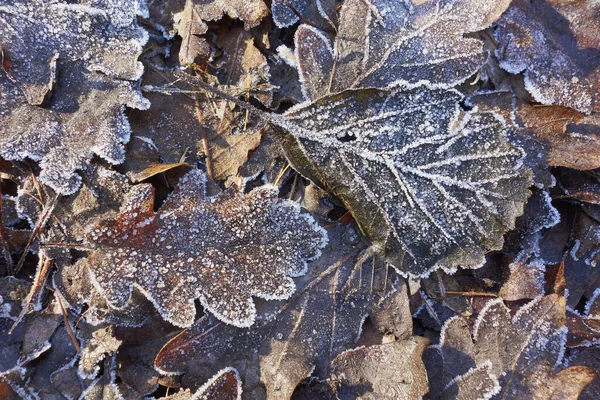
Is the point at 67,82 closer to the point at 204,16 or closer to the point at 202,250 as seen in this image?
the point at 204,16

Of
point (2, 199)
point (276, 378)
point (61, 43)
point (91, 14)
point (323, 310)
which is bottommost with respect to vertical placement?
point (276, 378)

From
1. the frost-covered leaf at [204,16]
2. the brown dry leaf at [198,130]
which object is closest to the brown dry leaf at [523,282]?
the brown dry leaf at [198,130]

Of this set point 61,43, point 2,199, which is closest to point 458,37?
point 61,43

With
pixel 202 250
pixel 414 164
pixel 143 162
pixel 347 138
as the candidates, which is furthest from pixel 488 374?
pixel 143 162

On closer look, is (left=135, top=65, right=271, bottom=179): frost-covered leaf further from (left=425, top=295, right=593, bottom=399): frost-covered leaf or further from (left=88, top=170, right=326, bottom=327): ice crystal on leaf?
(left=425, top=295, right=593, bottom=399): frost-covered leaf

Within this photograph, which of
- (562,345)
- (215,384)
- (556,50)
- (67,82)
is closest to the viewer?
(215,384)

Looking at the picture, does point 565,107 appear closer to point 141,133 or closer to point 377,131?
point 377,131

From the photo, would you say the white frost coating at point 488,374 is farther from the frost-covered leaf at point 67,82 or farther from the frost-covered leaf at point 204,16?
the frost-covered leaf at point 204,16
